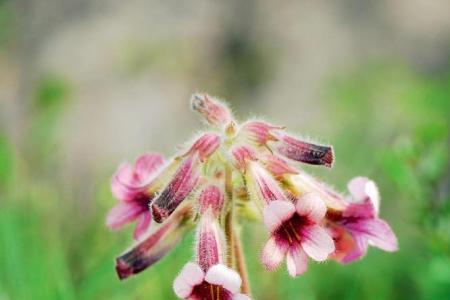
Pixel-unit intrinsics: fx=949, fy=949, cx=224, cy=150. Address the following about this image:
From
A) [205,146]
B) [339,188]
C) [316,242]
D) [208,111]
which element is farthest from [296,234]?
[339,188]

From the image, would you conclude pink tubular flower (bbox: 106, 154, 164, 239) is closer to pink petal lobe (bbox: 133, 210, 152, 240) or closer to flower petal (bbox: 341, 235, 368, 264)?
pink petal lobe (bbox: 133, 210, 152, 240)

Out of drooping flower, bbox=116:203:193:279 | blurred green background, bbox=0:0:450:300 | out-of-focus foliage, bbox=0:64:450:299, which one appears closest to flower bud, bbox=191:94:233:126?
drooping flower, bbox=116:203:193:279

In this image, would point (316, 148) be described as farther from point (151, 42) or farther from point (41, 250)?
point (151, 42)

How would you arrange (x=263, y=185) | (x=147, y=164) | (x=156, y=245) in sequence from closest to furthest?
(x=263, y=185) < (x=156, y=245) < (x=147, y=164)

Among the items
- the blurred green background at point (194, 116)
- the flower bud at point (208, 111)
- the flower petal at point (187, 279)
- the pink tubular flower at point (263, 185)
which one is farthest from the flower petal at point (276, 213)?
the blurred green background at point (194, 116)

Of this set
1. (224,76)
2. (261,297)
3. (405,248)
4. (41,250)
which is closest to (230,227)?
(261,297)

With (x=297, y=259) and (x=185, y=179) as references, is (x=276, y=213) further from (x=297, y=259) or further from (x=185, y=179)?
(x=185, y=179)
